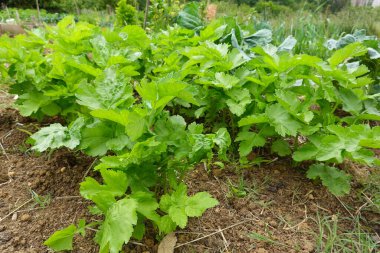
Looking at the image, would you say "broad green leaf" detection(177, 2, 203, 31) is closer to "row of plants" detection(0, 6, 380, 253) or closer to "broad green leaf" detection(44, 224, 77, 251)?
"row of plants" detection(0, 6, 380, 253)

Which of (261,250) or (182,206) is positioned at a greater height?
(182,206)

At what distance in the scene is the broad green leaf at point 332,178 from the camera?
1521 millimetres

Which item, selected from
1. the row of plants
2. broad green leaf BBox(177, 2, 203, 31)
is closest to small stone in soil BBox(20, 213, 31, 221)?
the row of plants

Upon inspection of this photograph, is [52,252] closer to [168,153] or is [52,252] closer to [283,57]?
[168,153]

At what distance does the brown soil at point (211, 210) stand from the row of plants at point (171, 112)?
0.09m

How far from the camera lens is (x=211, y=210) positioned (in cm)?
150

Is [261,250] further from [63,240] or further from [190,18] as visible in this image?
[190,18]

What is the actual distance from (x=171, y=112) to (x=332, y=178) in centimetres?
101

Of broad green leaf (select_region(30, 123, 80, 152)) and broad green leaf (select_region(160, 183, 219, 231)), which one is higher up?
broad green leaf (select_region(30, 123, 80, 152))

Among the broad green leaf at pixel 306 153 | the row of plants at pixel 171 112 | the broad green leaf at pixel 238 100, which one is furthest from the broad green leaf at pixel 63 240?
the broad green leaf at pixel 306 153

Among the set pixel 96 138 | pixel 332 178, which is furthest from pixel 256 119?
pixel 96 138

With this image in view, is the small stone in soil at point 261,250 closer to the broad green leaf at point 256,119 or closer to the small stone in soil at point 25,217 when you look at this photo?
the broad green leaf at point 256,119

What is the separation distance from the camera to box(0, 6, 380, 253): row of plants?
44.9 inches

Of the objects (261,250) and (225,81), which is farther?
(225,81)
